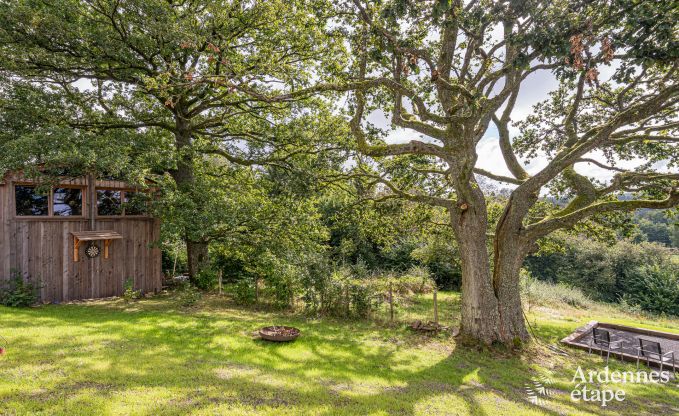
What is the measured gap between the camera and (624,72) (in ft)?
15.2

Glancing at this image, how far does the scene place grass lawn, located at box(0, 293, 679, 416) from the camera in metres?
4.00

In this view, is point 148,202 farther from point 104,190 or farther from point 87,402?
point 87,402

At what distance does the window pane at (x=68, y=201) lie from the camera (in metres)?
9.44

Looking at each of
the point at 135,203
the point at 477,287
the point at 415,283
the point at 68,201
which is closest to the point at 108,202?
the point at 135,203

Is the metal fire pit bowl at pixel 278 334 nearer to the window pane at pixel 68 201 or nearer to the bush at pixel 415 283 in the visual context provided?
the window pane at pixel 68 201

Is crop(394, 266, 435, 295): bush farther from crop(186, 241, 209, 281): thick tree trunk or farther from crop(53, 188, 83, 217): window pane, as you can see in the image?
crop(53, 188, 83, 217): window pane

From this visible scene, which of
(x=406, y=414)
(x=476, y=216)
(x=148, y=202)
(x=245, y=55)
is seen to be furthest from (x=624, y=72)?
(x=148, y=202)

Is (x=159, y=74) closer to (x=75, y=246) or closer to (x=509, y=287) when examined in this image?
(x=75, y=246)

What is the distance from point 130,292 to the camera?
33.6 ft

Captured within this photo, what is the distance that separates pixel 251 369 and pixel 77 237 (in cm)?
719

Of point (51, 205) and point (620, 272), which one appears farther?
point (620, 272)

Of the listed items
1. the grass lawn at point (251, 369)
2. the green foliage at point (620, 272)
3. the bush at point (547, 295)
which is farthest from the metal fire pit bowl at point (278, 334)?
the green foliage at point (620, 272)

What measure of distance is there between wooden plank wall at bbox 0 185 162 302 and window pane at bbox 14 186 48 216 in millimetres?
232

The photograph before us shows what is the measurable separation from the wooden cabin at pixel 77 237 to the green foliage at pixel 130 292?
0.61ft
